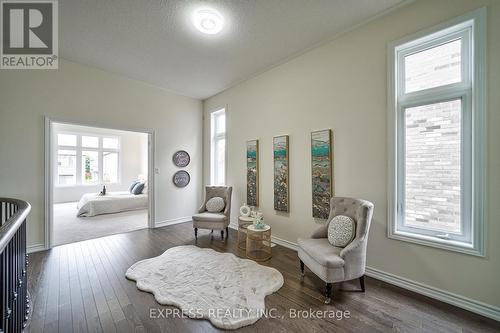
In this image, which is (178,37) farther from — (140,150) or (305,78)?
(140,150)

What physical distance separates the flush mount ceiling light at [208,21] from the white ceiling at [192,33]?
0.07 meters

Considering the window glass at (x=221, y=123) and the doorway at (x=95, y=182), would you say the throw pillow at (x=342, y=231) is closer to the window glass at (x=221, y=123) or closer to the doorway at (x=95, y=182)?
the window glass at (x=221, y=123)

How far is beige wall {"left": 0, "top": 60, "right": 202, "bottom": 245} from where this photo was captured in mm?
3100

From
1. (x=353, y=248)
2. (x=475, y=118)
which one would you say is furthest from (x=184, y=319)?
(x=475, y=118)

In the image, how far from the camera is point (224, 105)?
477 cm

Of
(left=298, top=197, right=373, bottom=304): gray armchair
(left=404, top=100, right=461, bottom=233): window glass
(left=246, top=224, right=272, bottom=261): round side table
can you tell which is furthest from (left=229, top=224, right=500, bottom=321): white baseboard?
(left=246, top=224, right=272, bottom=261): round side table

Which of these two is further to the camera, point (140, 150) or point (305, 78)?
point (140, 150)

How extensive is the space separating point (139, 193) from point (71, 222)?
1958 millimetres

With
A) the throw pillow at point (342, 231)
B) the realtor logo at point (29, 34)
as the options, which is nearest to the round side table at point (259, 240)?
the throw pillow at point (342, 231)

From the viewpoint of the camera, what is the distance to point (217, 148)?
17.0ft

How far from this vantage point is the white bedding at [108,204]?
540 centimetres

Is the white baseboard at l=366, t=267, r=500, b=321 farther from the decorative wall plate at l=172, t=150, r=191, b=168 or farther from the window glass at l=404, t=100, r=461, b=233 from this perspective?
the decorative wall plate at l=172, t=150, r=191, b=168

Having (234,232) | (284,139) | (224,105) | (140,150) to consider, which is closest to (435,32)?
(284,139)

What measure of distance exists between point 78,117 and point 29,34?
49.2 inches
